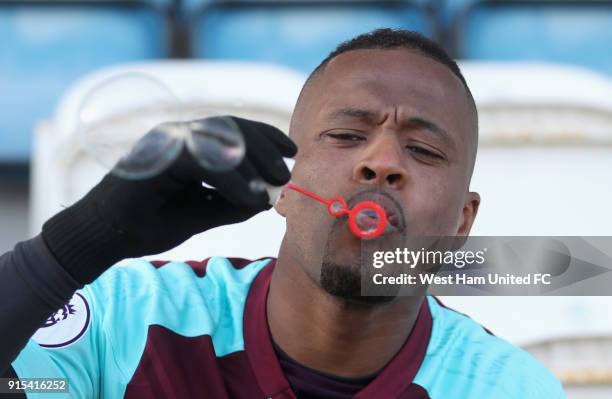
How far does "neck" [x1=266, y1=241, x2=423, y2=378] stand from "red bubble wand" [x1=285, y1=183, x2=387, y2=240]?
0.15 metres

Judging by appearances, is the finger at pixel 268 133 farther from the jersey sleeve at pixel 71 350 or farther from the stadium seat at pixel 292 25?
the stadium seat at pixel 292 25

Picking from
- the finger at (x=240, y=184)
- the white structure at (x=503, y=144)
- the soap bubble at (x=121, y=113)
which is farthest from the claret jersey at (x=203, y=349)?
the white structure at (x=503, y=144)

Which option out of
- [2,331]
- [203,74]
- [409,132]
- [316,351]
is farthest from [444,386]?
[203,74]

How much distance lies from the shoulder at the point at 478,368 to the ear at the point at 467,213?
18 cm

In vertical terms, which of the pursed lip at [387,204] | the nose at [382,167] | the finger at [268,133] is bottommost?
the pursed lip at [387,204]

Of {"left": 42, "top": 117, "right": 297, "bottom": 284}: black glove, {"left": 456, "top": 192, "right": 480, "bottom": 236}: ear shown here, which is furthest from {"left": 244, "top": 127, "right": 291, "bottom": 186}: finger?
{"left": 456, "top": 192, "right": 480, "bottom": 236}: ear

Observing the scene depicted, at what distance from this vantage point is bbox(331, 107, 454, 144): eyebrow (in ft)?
5.52

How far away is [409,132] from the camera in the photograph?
1.68m

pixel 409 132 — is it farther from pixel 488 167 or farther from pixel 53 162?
pixel 53 162

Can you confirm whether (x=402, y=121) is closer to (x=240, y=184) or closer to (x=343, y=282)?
(x=343, y=282)

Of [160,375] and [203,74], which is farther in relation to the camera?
[203,74]

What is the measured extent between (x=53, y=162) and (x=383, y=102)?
4.16ft

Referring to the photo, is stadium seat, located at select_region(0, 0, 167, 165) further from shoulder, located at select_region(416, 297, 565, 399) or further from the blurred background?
shoulder, located at select_region(416, 297, 565, 399)

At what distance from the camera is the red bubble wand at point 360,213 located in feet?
4.94
